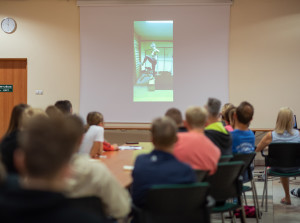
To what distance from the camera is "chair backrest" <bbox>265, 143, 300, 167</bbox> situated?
4750 millimetres

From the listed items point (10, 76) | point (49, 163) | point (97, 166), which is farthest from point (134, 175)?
point (10, 76)

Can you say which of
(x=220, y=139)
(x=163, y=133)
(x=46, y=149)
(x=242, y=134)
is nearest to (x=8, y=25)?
(x=242, y=134)

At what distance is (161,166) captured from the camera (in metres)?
2.37

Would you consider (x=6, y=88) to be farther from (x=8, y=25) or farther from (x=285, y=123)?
(x=285, y=123)

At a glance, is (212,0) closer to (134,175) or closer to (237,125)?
(237,125)

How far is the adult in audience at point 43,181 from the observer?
1.13m

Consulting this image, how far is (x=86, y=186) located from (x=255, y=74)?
707 cm

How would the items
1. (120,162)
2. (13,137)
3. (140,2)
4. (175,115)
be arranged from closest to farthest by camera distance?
(13,137)
(175,115)
(120,162)
(140,2)

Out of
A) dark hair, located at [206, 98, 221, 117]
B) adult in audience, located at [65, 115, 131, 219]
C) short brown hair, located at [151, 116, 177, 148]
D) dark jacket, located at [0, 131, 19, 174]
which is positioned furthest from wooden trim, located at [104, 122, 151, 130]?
adult in audience, located at [65, 115, 131, 219]

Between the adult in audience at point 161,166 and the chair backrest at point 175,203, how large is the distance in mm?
86

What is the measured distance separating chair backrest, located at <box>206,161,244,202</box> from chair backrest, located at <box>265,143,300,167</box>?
65.5 inches

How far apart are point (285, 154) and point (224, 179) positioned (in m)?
1.88

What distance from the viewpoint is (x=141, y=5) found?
28.2 ft

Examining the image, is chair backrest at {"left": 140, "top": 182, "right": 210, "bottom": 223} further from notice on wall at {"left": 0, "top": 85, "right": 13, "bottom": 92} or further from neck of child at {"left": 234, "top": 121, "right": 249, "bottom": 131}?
notice on wall at {"left": 0, "top": 85, "right": 13, "bottom": 92}
